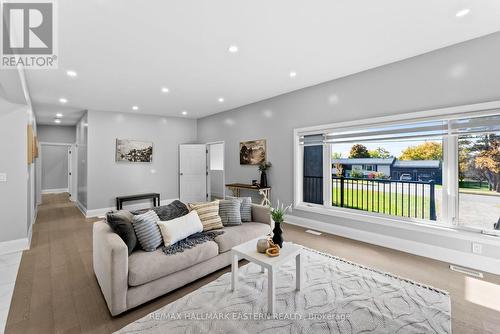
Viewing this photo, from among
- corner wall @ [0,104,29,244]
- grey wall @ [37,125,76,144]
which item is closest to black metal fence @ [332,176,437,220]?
corner wall @ [0,104,29,244]

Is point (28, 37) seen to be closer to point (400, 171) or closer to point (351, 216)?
point (351, 216)

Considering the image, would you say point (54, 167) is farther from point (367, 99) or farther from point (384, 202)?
point (384, 202)

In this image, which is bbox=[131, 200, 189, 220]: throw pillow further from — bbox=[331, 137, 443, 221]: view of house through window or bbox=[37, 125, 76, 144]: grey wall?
bbox=[37, 125, 76, 144]: grey wall

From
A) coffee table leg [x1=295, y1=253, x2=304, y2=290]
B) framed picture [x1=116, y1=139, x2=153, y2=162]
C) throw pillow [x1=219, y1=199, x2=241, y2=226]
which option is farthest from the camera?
framed picture [x1=116, y1=139, x2=153, y2=162]

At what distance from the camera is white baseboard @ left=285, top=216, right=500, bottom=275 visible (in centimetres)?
270

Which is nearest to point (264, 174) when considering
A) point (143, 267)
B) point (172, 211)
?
point (172, 211)

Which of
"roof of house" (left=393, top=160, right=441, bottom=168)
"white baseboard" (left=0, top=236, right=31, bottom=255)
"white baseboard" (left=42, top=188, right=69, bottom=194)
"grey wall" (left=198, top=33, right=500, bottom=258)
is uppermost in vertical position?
"grey wall" (left=198, top=33, right=500, bottom=258)

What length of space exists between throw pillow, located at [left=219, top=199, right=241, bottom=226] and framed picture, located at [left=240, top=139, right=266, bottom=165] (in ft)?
6.75

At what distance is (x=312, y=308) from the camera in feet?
6.64

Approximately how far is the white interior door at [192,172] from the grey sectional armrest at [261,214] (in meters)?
3.91

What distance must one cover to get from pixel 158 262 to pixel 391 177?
3676 millimetres

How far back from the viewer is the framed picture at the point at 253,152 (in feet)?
17.1

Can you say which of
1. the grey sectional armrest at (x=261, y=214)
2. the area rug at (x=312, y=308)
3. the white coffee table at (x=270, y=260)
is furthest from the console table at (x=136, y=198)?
the white coffee table at (x=270, y=260)

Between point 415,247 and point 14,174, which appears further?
point 14,174
